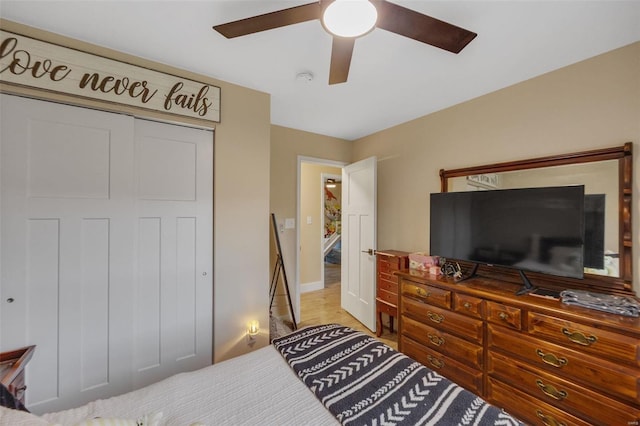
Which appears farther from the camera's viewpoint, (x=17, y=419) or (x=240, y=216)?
(x=240, y=216)

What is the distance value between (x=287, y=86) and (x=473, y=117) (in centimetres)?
172

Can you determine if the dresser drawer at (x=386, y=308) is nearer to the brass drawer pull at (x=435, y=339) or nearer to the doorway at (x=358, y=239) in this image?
the doorway at (x=358, y=239)

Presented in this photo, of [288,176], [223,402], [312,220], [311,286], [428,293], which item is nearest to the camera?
[223,402]

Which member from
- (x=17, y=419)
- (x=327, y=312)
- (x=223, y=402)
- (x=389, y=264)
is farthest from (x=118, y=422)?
(x=327, y=312)

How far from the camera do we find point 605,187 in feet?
5.37

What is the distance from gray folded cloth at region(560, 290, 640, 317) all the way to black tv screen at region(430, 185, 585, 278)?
128 mm

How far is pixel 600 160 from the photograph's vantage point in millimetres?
1649

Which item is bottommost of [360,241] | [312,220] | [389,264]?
[389,264]

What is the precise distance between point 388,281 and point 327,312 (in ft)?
3.85

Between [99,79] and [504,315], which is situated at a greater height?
[99,79]

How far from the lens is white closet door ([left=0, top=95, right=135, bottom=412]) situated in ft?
4.76

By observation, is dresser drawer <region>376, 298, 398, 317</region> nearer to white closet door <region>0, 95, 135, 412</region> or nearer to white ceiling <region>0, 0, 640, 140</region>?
white ceiling <region>0, 0, 640, 140</region>

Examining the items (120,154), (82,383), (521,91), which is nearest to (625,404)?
(521,91)

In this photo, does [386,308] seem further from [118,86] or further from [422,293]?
[118,86]
